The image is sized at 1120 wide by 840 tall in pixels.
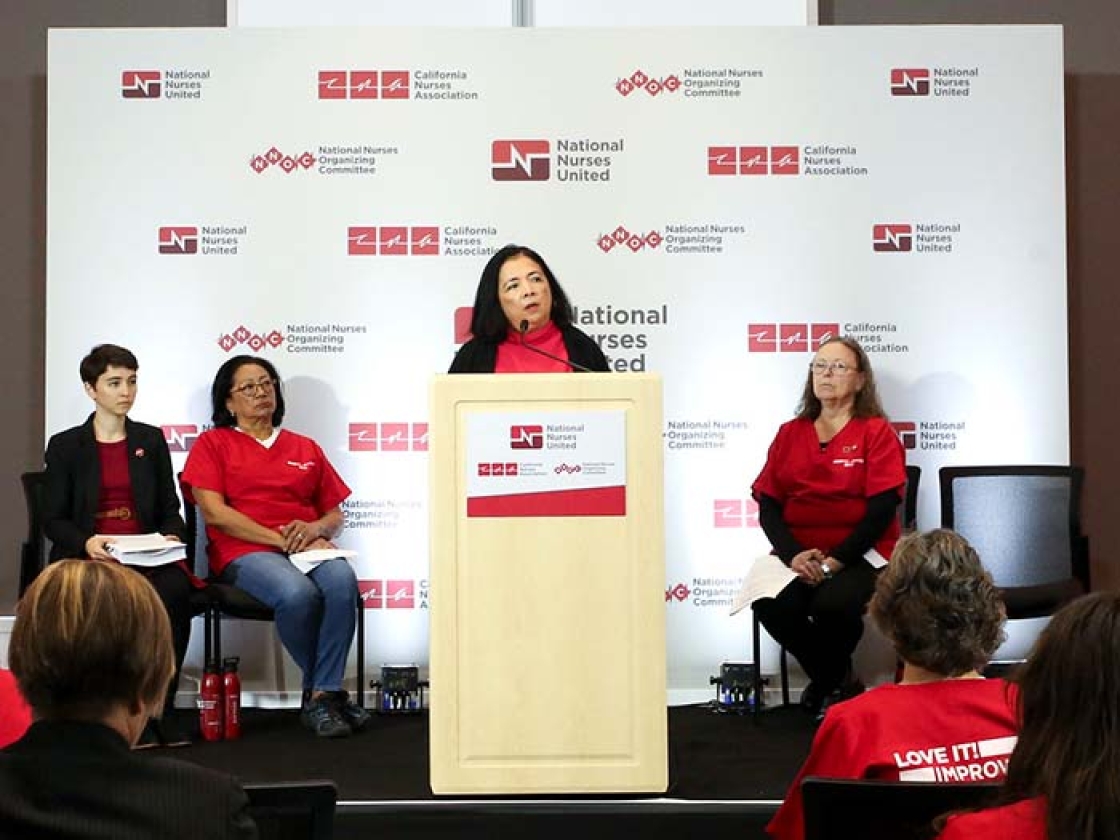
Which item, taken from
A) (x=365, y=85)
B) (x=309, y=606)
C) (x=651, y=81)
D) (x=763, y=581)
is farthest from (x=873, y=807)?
(x=365, y=85)

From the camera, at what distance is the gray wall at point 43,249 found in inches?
214

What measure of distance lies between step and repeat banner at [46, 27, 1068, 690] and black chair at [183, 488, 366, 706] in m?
0.30

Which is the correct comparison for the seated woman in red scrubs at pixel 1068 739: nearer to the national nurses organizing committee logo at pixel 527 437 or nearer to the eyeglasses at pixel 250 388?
the national nurses organizing committee logo at pixel 527 437

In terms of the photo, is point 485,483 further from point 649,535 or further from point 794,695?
point 794,695

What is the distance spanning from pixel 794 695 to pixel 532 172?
219cm

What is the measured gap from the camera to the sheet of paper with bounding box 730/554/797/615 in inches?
176

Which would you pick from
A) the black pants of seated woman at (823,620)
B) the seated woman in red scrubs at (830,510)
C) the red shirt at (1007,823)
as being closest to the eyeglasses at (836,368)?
the seated woman in red scrubs at (830,510)

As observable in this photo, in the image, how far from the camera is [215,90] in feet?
16.9

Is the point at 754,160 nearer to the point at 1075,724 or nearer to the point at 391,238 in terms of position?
the point at 391,238

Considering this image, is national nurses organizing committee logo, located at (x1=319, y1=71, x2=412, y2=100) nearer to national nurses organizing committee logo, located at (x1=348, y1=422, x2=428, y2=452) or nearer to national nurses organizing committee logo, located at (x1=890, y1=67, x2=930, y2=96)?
national nurses organizing committee logo, located at (x1=348, y1=422, x2=428, y2=452)

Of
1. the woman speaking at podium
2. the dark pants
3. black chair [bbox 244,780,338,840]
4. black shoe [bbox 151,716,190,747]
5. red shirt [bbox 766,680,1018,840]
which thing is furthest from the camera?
the dark pants

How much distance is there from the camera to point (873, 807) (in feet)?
5.24

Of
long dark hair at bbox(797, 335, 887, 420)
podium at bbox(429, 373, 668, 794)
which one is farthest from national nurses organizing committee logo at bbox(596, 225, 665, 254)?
podium at bbox(429, 373, 668, 794)

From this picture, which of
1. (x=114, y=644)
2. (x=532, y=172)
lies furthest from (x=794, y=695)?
(x=114, y=644)
